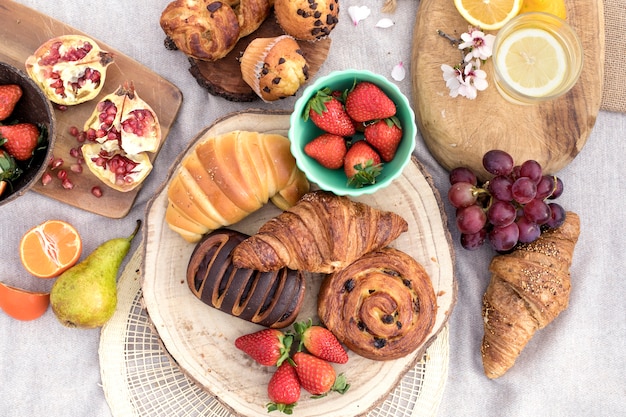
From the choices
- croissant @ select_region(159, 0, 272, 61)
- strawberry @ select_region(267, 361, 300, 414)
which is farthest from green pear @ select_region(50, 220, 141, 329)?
croissant @ select_region(159, 0, 272, 61)

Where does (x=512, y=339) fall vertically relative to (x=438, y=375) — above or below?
above

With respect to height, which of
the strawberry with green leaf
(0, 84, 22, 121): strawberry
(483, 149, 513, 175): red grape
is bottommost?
(483, 149, 513, 175): red grape

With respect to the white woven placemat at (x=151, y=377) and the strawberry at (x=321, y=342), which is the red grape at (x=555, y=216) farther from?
the strawberry at (x=321, y=342)

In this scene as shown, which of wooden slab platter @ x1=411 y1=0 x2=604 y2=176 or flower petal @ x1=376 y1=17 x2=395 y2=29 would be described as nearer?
wooden slab platter @ x1=411 y1=0 x2=604 y2=176

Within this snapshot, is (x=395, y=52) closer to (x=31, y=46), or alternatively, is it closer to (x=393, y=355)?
(x=393, y=355)

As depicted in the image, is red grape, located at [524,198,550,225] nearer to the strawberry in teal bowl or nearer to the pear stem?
the pear stem

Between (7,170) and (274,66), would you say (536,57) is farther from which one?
(7,170)

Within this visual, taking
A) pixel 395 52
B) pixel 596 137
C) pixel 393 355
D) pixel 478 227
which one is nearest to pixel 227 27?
pixel 395 52

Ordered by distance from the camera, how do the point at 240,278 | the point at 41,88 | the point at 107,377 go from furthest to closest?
the point at 107,377 < the point at 41,88 < the point at 240,278
